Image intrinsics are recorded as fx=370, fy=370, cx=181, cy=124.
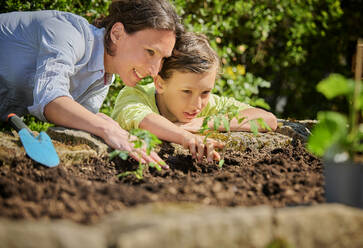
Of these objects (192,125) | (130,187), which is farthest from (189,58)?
(130,187)

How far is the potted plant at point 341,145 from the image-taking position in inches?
49.9

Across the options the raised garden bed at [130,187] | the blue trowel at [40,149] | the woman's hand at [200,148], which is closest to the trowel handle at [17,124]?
Answer: the blue trowel at [40,149]

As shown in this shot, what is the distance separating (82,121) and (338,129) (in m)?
1.39

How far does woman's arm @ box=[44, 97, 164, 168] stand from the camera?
6.75ft

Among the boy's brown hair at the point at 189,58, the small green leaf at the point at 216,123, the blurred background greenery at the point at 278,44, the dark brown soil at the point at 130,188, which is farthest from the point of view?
the blurred background greenery at the point at 278,44

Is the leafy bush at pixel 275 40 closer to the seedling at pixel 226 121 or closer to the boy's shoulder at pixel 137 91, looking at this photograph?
the boy's shoulder at pixel 137 91

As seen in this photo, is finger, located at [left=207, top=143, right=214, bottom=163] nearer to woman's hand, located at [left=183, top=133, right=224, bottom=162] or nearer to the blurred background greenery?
woman's hand, located at [left=183, top=133, right=224, bottom=162]

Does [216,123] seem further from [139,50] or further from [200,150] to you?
[139,50]

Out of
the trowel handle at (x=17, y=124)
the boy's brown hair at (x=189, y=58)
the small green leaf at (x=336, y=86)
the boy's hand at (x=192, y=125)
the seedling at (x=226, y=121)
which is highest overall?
the small green leaf at (x=336, y=86)

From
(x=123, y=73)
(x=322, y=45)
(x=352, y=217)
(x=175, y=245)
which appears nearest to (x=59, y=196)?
(x=175, y=245)

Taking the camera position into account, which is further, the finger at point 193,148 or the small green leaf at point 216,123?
the finger at point 193,148

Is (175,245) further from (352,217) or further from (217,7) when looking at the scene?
(217,7)

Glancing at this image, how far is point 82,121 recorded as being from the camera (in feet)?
6.95

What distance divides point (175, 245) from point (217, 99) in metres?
2.41
